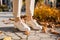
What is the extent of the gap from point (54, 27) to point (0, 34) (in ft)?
4.08

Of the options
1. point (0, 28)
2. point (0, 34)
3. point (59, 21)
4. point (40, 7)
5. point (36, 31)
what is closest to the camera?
point (0, 34)

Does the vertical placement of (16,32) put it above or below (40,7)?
below

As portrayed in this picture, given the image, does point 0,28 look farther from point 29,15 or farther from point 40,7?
point 40,7

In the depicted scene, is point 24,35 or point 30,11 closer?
point 24,35

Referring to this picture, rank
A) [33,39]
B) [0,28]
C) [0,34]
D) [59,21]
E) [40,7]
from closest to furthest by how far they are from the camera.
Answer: [33,39], [0,34], [0,28], [59,21], [40,7]

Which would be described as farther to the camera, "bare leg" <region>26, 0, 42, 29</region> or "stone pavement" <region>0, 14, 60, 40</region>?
"bare leg" <region>26, 0, 42, 29</region>

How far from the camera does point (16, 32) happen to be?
3.85 meters

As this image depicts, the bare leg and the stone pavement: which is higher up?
the bare leg

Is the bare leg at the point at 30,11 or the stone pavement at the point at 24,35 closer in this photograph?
the stone pavement at the point at 24,35

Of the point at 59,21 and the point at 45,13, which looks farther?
the point at 45,13

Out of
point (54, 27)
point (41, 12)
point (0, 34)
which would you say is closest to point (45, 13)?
point (41, 12)

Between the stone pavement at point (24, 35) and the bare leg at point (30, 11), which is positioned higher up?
the bare leg at point (30, 11)

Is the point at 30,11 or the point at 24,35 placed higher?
the point at 30,11

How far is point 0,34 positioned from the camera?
368 centimetres
